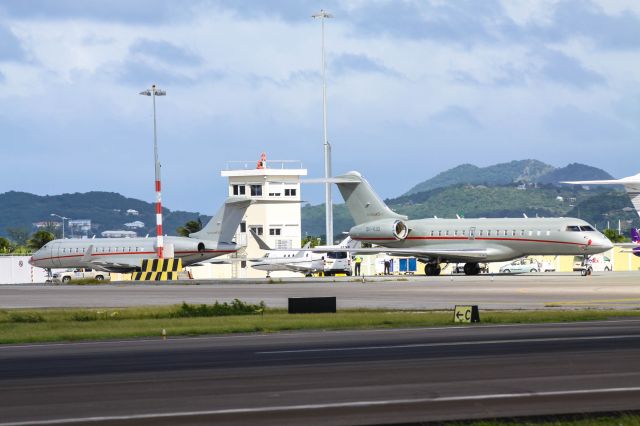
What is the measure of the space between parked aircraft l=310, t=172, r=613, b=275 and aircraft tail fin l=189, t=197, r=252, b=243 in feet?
26.0

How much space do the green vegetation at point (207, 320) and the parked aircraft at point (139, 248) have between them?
48.8 meters

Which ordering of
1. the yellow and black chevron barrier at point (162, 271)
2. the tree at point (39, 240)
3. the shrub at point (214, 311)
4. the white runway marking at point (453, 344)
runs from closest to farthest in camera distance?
1. the white runway marking at point (453, 344)
2. the shrub at point (214, 311)
3. the yellow and black chevron barrier at point (162, 271)
4. the tree at point (39, 240)

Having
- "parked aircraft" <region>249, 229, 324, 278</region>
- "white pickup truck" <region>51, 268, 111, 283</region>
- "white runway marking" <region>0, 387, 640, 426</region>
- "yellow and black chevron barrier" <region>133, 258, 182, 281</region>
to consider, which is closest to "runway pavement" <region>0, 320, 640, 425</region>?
"white runway marking" <region>0, 387, 640, 426</region>

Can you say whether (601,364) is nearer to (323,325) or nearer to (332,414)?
(332,414)

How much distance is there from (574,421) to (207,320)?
23179mm

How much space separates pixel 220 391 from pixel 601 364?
280 inches

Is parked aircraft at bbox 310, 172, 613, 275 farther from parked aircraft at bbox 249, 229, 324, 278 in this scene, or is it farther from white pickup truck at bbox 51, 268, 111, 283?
white pickup truck at bbox 51, 268, 111, 283

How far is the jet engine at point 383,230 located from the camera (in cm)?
8506

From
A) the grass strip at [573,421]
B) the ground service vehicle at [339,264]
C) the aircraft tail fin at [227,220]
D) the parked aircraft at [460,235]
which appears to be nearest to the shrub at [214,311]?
the grass strip at [573,421]

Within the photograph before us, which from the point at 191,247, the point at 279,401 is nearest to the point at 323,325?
the point at 279,401

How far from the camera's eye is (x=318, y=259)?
101 metres

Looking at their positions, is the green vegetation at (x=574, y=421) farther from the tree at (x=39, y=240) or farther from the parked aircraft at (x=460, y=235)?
the tree at (x=39, y=240)

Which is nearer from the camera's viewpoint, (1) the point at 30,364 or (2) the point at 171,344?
(1) the point at 30,364

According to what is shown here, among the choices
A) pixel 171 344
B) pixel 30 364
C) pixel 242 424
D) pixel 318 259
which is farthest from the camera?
pixel 318 259
